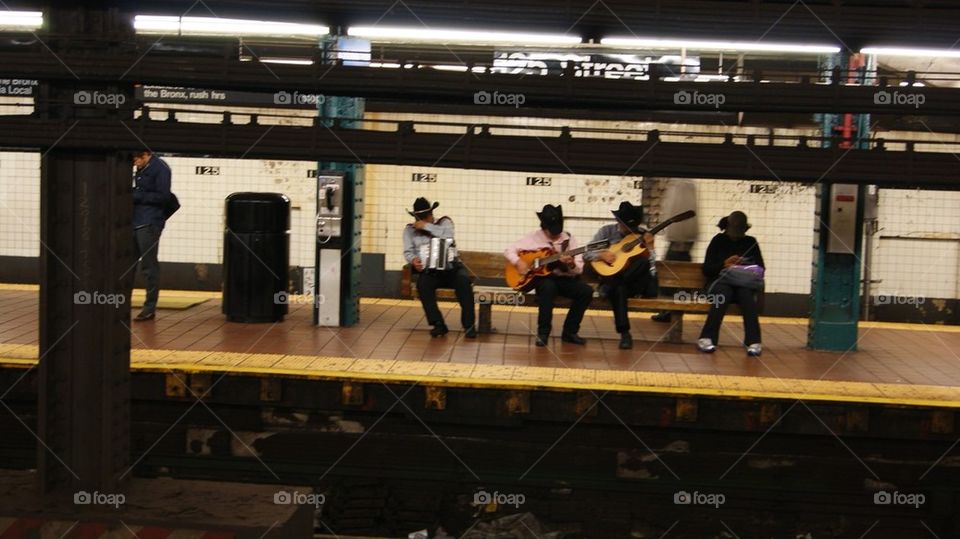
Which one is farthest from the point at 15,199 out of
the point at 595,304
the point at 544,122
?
the point at 595,304

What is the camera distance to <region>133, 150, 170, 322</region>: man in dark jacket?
10.4 meters

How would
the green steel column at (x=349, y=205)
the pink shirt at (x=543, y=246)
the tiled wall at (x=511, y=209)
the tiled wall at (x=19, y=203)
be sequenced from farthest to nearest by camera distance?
the tiled wall at (x=19, y=203), the tiled wall at (x=511, y=209), the green steel column at (x=349, y=205), the pink shirt at (x=543, y=246)

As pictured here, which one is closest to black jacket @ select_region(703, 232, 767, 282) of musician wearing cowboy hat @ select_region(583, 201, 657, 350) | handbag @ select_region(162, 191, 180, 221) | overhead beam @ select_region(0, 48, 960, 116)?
musician wearing cowboy hat @ select_region(583, 201, 657, 350)

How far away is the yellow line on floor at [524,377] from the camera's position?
8.14 m

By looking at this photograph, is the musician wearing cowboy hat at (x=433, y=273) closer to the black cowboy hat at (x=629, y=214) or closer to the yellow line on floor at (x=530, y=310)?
the black cowboy hat at (x=629, y=214)

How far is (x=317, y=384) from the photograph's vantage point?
838 centimetres

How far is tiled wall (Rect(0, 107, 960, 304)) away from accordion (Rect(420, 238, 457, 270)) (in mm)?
2173

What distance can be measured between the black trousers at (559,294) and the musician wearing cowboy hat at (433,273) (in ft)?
2.19

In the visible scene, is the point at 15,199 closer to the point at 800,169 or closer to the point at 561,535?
the point at 561,535

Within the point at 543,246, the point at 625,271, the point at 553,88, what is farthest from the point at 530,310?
the point at 553,88

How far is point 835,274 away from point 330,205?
4733mm

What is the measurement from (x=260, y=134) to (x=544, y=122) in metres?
7.45

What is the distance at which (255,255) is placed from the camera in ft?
34.8

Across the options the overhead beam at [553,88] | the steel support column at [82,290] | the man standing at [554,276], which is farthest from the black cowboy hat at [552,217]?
the steel support column at [82,290]
